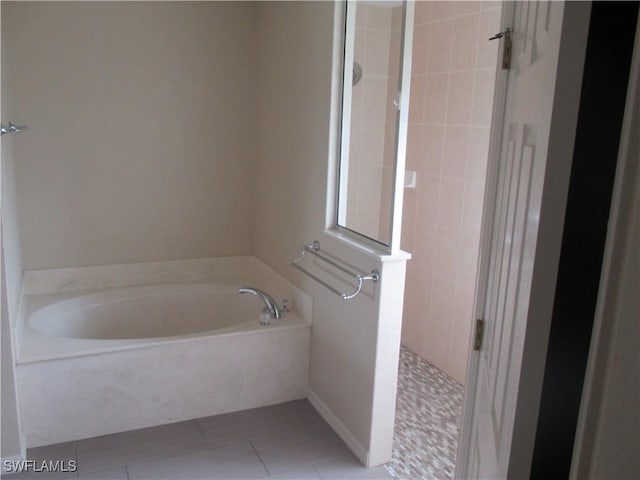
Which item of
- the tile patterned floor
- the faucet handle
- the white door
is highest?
the white door

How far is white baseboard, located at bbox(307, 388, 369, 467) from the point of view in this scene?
2.52 m

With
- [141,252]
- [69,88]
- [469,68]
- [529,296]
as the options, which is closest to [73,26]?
[69,88]

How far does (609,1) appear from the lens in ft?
1.82

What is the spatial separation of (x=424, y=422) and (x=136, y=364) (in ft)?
4.68

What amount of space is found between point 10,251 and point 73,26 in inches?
52.9

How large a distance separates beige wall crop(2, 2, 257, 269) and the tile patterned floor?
1234 mm

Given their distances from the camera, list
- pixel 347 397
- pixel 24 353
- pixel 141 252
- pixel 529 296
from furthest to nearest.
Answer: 1. pixel 141 252
2. pixel 347 397
3. pixel 24 353
4. pixel 529 296

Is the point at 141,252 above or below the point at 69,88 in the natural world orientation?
below

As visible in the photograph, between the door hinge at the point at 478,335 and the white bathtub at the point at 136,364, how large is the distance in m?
1.68

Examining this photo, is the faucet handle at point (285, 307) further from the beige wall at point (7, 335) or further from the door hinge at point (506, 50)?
the door hinge at point (506, 50)

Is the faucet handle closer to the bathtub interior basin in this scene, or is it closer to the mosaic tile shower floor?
the bathtub interior basin

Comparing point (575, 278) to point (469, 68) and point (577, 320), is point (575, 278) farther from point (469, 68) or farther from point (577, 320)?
point (469, 68)

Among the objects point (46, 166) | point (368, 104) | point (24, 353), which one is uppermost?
point (368, 104)

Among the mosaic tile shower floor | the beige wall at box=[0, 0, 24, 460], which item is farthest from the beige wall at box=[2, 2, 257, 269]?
the mosaic tile shower floor
